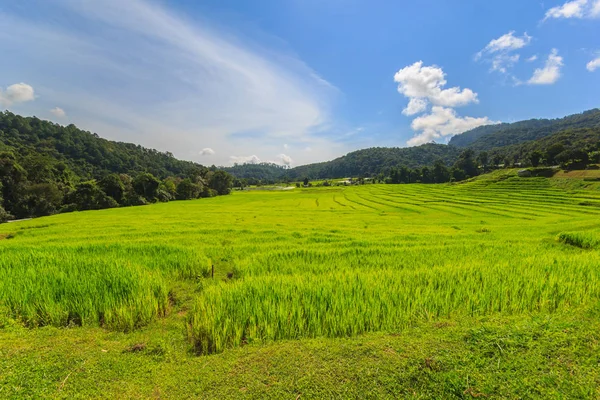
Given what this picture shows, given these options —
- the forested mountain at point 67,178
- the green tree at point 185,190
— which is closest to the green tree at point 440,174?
the forested mountain at point 67,178

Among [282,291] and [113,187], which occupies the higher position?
[113,187]

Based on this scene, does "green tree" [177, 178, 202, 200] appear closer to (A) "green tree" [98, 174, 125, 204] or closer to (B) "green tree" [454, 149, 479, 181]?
(A) "green tree" [98, 174, 125, 204]

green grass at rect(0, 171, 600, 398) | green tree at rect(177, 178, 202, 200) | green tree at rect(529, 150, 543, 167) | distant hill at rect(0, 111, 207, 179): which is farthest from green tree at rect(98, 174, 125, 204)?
green tree at rect(529, 150, 543, 167)

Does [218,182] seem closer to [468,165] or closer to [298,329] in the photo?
[298,329]

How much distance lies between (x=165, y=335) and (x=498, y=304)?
21.5 feet

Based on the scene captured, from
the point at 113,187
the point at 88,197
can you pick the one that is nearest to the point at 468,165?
the point at 113,187

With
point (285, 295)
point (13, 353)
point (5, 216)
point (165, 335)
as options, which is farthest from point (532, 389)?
point (5, 216)

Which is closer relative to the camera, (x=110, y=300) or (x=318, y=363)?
(x=318, y=363)

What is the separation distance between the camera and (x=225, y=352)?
4.08 metres

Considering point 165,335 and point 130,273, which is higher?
point 130,273

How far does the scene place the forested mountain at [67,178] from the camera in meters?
48.2

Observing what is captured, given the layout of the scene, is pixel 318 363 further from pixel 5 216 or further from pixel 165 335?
pixel 5 216

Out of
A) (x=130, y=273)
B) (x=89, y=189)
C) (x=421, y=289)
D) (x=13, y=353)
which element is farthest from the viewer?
(x=89, y=189)

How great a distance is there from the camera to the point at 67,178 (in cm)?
6391
